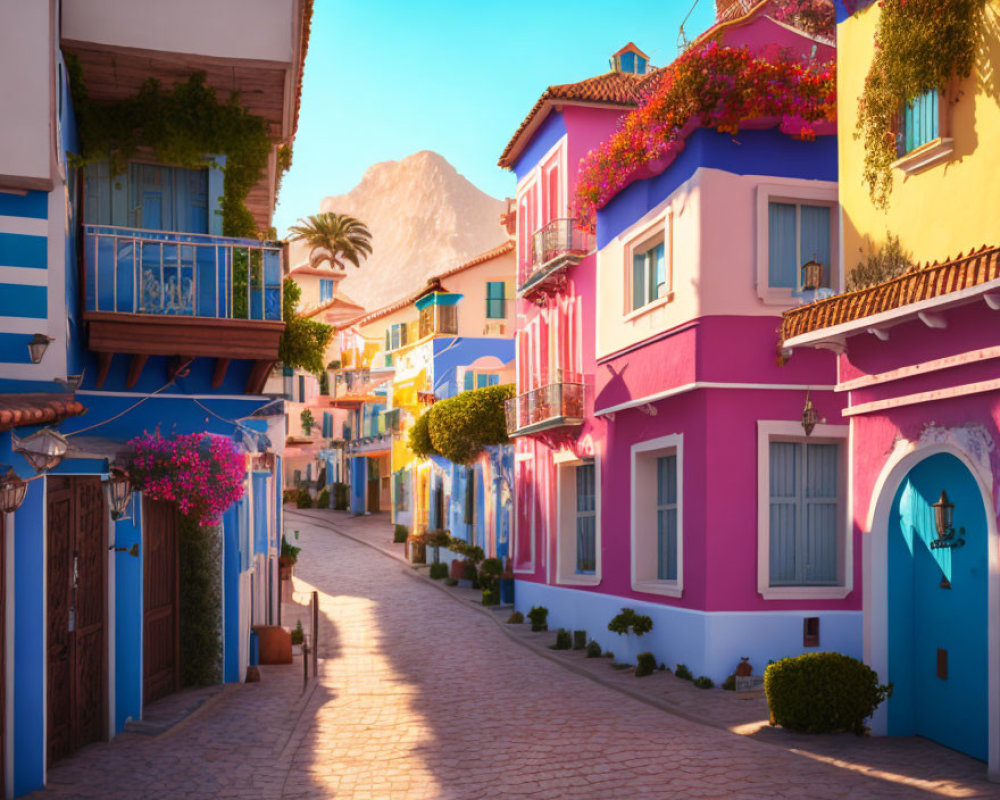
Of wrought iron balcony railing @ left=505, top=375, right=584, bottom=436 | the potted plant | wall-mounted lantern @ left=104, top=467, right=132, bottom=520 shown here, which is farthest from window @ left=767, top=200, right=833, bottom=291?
the potted plant

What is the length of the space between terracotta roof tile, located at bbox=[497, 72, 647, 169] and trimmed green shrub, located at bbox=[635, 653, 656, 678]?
10.9 m

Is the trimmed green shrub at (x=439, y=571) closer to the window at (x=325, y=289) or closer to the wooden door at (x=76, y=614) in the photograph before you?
the wooden door at (x=76, y=614)

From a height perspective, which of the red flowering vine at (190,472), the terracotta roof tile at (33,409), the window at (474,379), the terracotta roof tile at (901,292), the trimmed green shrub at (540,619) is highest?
the window at (474,379)

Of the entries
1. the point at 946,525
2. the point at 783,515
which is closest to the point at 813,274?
the point at 783,515

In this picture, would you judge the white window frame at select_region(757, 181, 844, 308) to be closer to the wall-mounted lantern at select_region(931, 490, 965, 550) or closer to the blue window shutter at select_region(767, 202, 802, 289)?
the blue window shutter at select_region(767, 202, 802, 289)

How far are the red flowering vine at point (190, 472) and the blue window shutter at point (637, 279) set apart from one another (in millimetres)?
8103

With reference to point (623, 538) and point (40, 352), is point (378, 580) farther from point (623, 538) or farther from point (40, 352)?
point (40, 352)

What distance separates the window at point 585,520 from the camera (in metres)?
22.7

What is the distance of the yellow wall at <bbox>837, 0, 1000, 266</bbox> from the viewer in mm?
10234

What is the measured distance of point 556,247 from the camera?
23172 millimetres

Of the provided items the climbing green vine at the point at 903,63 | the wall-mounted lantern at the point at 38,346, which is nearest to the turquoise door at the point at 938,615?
the climbing green vine at the point at 903,63

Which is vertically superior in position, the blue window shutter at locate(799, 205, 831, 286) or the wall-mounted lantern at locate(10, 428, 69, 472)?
the blue window shutter at locate(799, 205, 831, 286)

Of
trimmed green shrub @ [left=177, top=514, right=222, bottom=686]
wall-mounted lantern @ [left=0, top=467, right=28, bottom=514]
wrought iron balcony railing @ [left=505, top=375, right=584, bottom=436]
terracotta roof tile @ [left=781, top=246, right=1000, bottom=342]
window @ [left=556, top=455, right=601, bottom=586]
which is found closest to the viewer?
wall-mounted lantern @ [left=0, top=467, right=28, bottom=514]

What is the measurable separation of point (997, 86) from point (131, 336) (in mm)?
10409
